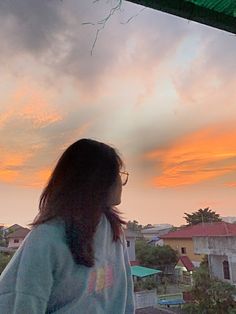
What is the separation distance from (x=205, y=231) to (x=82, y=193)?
3.71ft

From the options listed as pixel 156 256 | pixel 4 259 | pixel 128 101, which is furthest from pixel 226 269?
pixel 4 259

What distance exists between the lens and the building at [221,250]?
1.48m

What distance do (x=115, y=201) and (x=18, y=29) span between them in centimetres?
77

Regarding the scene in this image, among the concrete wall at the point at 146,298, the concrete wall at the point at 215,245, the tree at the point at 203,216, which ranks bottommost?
the concrete wall at the point at 146,298

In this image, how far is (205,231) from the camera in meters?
1.68

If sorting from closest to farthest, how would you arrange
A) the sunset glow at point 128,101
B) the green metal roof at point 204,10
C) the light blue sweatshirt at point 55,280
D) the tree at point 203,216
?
the light blue sweatshirt at point 55,280 < the green metal roof at point 204,10 < the sunset glow at point 128,101 < the tree at point 203,216

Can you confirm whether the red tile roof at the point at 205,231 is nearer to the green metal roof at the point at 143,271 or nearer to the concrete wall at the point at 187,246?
the concrete wall at the point at 187,246

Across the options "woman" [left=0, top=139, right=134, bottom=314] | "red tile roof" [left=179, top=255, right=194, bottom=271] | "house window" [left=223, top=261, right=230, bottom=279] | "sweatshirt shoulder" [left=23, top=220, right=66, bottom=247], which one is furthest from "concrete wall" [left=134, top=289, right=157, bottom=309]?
"sweatshirt shoulder" [left=23, top=220, right=66, bottom=247]

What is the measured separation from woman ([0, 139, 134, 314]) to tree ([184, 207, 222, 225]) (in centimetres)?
80

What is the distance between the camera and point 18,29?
1.18 metres

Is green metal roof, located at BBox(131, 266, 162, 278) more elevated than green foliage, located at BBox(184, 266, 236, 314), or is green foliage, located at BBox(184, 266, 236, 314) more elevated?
green metal roof, located at BBox(131, 266, 162, 278)

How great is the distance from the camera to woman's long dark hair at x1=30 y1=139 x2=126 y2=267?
684 mm

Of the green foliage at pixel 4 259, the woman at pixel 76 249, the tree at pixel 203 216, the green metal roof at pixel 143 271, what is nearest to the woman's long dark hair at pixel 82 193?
the woman at pixel 76 249

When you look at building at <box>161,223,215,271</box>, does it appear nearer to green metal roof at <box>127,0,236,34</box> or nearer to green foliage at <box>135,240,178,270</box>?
green foliage at <box>135,240,178,270</box>
